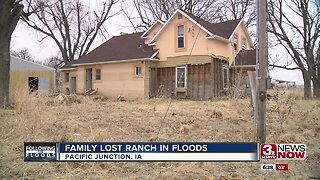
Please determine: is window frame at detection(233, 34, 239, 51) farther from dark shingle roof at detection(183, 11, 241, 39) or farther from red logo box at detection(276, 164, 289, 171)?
red logo box at detection(276, 164, 289, 171)

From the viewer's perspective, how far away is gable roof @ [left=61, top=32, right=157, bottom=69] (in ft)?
72.0

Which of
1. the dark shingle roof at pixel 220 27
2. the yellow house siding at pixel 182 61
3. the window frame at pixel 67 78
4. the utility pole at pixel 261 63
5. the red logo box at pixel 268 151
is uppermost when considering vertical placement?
the dark shingle roof at pixel 220 27

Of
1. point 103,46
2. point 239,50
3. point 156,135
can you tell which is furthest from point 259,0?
point 103,46

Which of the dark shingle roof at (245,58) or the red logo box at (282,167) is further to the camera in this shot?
the dark shingle roof at (245,58)

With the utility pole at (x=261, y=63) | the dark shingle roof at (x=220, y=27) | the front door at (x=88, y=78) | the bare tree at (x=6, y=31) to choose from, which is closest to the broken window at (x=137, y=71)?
the dark shingle roof at (x=220, y=27)

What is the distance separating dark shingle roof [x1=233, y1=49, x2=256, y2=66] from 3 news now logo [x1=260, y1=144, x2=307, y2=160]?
17251 mm

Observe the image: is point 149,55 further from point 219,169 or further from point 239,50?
point 219,169

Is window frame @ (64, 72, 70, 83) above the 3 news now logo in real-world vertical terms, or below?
above

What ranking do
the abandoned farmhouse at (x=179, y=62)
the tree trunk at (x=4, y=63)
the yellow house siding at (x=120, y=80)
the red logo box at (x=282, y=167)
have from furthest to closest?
the yellow house siding at (x=120, y=80) < the abandoned farmhouse at (x=179, y=62) < the tree trunk at (x=4, y=63) < the red logo box at (x=282, y=167)

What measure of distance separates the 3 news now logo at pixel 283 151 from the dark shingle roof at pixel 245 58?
1725 cm

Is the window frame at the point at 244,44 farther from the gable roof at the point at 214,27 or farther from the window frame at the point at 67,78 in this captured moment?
the window frame at the point at 67,78

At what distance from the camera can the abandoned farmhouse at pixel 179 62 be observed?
19453 millimetres

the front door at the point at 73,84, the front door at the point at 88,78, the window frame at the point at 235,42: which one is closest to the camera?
the window frame at the point at 235,42

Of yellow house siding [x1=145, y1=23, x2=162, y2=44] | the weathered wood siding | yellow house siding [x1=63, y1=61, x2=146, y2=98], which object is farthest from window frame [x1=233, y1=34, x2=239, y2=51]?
yellow house siding [x1=63, y1=61, x2=146, y2=98]
